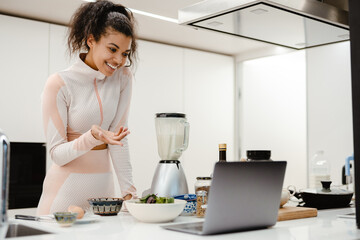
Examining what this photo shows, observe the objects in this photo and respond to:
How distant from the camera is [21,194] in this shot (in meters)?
3.77

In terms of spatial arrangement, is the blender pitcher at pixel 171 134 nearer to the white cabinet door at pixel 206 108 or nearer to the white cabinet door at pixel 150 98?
the white cabinet door at pixel 150 98

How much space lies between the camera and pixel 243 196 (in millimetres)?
1265

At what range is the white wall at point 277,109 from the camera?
491cm

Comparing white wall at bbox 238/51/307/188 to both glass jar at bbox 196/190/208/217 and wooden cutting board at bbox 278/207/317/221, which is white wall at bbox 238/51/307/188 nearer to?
wooden cutting board at bbox 278/207/317/221

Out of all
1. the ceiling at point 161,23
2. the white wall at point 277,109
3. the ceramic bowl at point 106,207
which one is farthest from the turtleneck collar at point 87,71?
the white wall at point 277,109

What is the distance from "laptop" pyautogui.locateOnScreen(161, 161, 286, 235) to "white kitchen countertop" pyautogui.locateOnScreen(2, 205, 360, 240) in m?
0.03

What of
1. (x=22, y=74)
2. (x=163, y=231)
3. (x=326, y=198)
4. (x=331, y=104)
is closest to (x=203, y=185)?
(x=163, y=231)

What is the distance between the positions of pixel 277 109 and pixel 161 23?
6.11 ft

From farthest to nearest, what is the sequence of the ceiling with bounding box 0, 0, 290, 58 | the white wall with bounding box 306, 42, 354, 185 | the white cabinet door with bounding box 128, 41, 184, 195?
the white cabinet door with bounding box 128, 41, 184, 195 → the white wall with bounding box 306, 42, 354, 185 → the ceiling with bounding box 0, 0, 290, 58

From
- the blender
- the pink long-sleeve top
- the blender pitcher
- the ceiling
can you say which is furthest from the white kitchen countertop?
the ceiling

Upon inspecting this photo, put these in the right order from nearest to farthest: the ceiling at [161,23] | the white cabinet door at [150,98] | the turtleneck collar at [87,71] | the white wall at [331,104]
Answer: the turtleneck collar at [87,71]
the ceiling at [161,23]
the white wall at [331,104]
the white cabinet door at [150,98]

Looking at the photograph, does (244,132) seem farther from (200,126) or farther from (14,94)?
(14,94)

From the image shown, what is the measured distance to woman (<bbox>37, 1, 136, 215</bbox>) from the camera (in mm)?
1906

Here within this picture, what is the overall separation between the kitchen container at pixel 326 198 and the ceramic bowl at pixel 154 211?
80 cm
